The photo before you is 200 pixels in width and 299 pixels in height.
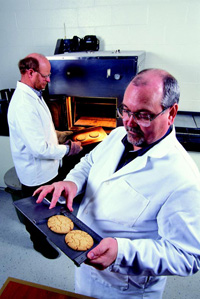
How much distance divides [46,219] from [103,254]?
33cm

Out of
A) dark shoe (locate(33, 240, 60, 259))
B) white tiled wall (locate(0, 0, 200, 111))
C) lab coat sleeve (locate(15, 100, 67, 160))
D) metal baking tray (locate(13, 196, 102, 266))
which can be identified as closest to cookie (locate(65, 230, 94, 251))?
metal baking tray (locate(13, 196, 102, 266))

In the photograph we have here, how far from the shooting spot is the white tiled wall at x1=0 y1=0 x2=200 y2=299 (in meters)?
2.12

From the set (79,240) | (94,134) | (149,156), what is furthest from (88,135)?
(79,240)

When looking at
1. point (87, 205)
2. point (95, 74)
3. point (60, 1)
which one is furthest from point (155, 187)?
point (60, 1)

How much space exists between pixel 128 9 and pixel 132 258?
242 cm

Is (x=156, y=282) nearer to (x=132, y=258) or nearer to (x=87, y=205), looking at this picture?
(x=132, y=258)

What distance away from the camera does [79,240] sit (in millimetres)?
832

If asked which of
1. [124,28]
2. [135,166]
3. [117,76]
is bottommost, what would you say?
[135,166]

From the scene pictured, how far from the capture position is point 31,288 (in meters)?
0.87

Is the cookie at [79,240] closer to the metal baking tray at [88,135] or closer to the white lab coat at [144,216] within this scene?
the white lab coat at [144,216]

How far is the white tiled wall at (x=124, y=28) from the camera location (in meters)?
2.12

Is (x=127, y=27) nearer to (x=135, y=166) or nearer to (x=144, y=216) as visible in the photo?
(x=135, y=166)

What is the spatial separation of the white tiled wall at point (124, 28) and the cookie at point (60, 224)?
1454 mm

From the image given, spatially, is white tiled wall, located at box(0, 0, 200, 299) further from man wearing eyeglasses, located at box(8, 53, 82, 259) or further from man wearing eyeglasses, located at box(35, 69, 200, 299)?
man wearing eyeglasses, located at box(35, 69, 200, 299)
